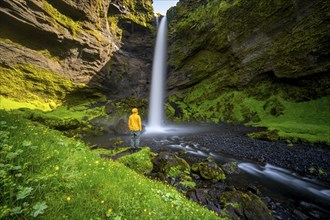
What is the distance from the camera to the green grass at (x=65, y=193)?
104 inches

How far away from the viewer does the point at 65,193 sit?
11.1ft

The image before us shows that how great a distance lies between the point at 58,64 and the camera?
37.1 meters

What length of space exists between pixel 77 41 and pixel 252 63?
37714 mm

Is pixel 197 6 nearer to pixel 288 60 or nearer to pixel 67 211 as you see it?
pixel 288 60

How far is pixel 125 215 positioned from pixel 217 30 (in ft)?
149

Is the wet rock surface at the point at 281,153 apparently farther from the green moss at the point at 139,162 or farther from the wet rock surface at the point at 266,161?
the green moss at the point at 139,162

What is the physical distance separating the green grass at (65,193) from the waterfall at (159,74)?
126 ft

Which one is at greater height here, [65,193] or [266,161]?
[65,193]

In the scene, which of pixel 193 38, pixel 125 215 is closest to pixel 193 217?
pixel 125 215

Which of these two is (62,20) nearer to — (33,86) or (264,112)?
(33,86)

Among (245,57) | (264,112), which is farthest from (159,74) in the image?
(264,112)

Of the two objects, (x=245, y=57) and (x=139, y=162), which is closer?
(x=139, y=162)

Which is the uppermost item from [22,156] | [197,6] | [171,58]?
[197,6]

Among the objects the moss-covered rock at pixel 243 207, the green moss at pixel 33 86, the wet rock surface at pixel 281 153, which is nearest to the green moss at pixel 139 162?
the moss-covered rock at pixel 243 207
